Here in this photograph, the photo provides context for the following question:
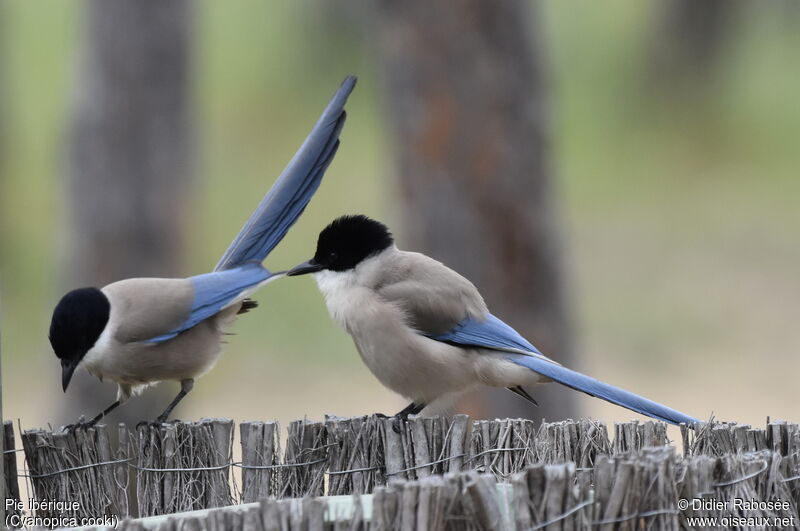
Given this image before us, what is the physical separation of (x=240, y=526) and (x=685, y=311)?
16.5 metres

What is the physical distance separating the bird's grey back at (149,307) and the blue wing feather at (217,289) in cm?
3

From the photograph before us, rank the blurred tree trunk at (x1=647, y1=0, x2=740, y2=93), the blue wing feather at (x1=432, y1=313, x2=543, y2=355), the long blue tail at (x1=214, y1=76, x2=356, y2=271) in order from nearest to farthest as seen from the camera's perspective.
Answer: the long blue tail at (x1=214, y1=76, x2=356, y2=271), the blue wing feather at (x1=432, y1=313, x2=543, y2=355), the blurred tree trunk at (x1=647, y1=0, x2=740, y2=93)

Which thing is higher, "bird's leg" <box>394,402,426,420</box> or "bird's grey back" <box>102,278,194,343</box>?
"bird's grey back" <box>102,278,194,343</box>

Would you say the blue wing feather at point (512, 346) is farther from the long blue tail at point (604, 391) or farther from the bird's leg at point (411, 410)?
the bird's leg at point (411, 410)

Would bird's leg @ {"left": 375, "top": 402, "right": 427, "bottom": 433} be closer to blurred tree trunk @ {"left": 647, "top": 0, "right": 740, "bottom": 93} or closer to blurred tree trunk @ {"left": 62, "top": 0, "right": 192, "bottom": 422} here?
blurred tree trunk @ {"left": 62, "top": 0, "right": 192, "bottom": 422}

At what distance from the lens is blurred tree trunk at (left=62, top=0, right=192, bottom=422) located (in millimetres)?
9141

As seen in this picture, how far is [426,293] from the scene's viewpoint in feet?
14.2

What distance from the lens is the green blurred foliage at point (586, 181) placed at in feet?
58.4

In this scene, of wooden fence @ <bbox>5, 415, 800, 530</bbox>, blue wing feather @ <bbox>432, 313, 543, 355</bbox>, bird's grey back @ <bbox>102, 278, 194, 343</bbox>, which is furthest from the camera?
bird's grey back @ <bbox>102, 278, 194, 343</bbox>

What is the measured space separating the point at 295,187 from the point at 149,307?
784 millimetres

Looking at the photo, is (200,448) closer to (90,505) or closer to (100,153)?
(90,505)

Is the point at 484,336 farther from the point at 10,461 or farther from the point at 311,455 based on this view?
the point at 10,461

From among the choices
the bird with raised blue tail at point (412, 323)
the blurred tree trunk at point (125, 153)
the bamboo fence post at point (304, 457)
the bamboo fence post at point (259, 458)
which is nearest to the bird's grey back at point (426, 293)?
the bird with raised blue tail at point (412, 323)

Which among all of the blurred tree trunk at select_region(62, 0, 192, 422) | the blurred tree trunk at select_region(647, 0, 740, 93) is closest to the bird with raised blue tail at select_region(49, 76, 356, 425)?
the blurred tree trunk at select_region(62, 0, 192, 422)
